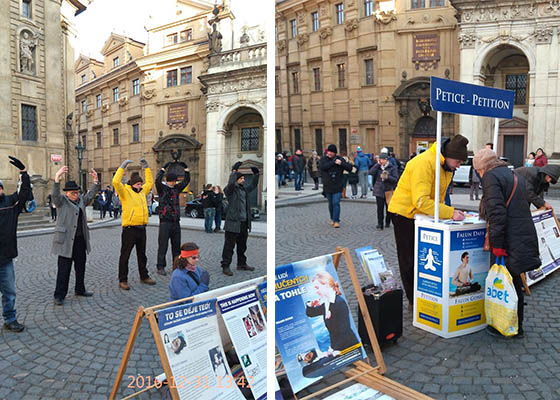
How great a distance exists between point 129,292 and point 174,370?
2.31ft

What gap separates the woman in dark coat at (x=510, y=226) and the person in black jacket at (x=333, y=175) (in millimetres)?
3891

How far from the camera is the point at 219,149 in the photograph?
2.15m

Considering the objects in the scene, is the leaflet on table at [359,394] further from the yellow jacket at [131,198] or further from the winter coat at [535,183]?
the winter coat at [535,183]

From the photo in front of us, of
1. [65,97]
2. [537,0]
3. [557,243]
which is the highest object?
[537,0]

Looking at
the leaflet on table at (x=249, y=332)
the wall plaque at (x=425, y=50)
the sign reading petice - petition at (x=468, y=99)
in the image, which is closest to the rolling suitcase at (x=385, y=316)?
the leaflet on table at (x=249, y=332)

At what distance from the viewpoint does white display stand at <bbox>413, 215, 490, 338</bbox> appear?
3.22 m

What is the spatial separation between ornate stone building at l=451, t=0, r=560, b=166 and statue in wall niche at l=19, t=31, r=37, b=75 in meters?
12.7

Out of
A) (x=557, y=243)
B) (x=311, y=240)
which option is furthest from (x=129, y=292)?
(x=557, y=243)

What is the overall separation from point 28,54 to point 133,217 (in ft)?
3.10

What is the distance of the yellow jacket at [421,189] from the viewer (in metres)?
3.42

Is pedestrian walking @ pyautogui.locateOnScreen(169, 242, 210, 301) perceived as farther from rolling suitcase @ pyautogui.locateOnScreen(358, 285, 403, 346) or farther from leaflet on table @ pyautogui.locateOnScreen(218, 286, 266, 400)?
rolling suitcase @ pyautogui.locateOnScreen(358, 285, 403, 346)

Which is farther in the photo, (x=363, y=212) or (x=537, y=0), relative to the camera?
(x=537, y=0)

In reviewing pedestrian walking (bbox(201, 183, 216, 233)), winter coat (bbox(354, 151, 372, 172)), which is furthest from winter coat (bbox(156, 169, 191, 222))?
winter coat (bbox(354, 151, 372, 172))

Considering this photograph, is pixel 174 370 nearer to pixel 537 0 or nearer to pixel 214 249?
pixel 214 249
